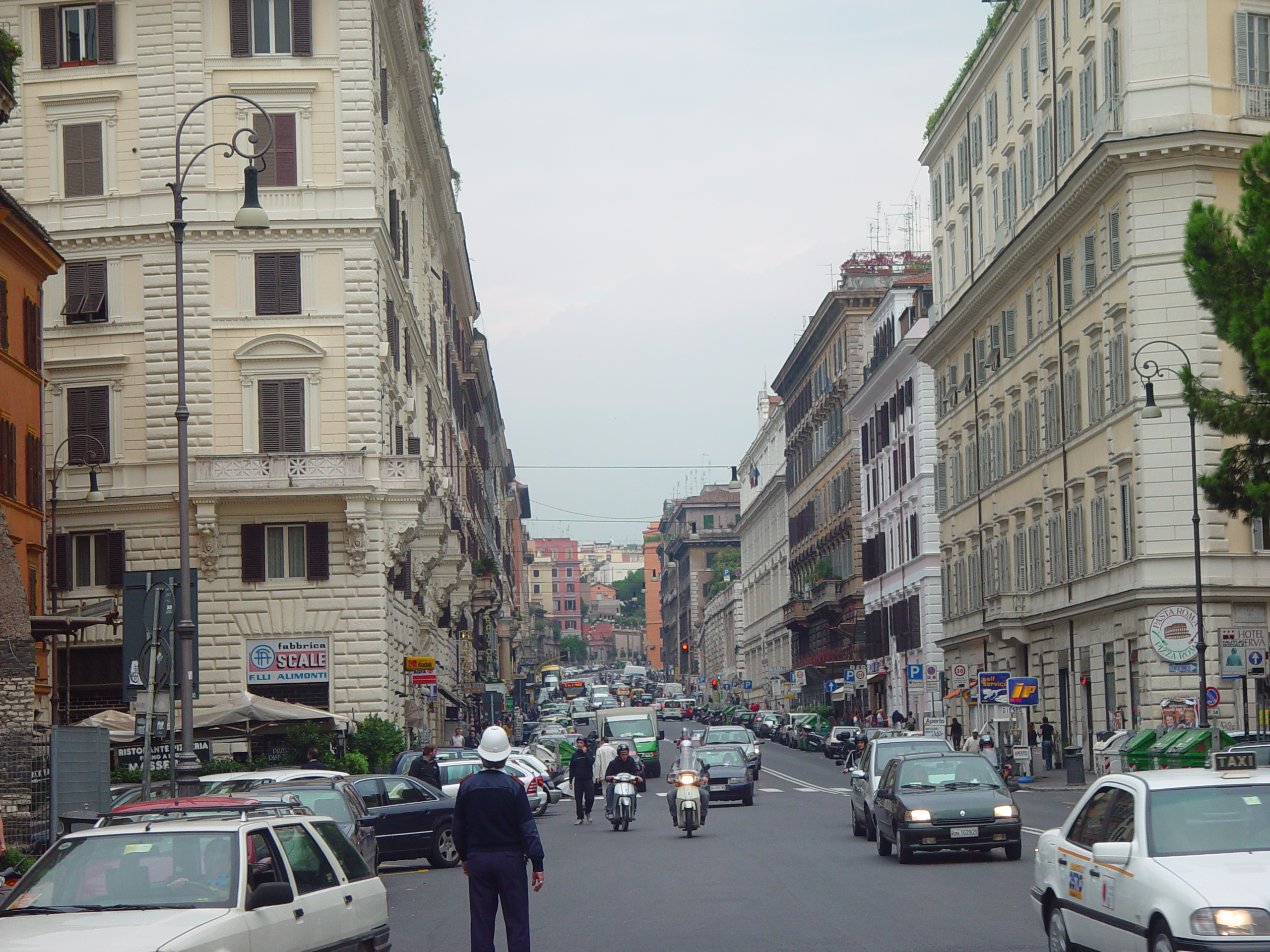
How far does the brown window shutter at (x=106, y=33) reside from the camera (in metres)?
46.5

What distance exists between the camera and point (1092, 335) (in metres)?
50.2

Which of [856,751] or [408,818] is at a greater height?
[408,818]

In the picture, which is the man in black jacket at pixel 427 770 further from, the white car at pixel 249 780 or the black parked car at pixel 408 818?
the white car at pixel 249 780

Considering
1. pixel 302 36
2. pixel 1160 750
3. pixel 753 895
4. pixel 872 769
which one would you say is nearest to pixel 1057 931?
pixel 753 895

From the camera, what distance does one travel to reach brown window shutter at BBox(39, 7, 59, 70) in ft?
153

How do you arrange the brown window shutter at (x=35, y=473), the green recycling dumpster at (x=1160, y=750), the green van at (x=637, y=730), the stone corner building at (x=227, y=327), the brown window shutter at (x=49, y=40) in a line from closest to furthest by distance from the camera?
the green recycling dumpster at (x=1160, y=750) < the brown window shutter at (x=35, y=473) < the stone corner building at (x=227, y=327) < the brown window shutter at (x=49, y=40) < the green van at (x=637, y=730)

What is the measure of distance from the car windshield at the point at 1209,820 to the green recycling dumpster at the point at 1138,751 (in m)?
24.4

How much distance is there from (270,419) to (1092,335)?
22034 millimetres

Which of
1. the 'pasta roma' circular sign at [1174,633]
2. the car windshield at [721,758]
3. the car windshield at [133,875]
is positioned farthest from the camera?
the car windshield at [721,758]

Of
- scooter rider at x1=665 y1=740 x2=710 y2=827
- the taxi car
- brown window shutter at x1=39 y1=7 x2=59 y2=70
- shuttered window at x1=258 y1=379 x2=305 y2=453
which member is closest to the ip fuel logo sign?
scooter rider at x1=665 y1=740 x2=710 y2=827

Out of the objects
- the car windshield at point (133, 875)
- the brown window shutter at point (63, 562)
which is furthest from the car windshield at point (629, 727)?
the car windshield at point (133, 875)

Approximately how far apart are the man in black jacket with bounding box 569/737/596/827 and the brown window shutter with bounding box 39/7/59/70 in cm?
2277

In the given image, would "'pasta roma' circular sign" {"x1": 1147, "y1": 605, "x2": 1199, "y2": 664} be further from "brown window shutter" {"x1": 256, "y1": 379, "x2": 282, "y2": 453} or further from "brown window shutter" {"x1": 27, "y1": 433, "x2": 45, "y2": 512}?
"brown window shutter" {"x1": 256, "y1": 379, "x2": 282, "y2": 453}

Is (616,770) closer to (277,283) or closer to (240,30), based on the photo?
(277,283)
